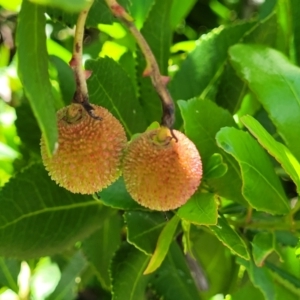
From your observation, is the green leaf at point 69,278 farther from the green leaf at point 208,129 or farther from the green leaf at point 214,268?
the green leaf at point 208,129

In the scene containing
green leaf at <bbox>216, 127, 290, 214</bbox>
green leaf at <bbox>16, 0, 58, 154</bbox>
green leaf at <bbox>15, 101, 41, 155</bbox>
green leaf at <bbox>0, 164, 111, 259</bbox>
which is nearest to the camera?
green leaf at <bbox>16, 0, 58, 154</bbox>

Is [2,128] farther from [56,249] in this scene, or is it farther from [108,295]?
[108,295]

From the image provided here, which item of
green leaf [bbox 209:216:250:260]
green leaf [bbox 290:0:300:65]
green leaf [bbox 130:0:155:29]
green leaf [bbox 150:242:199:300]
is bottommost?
green leaf [bbox 150:242:199:300]

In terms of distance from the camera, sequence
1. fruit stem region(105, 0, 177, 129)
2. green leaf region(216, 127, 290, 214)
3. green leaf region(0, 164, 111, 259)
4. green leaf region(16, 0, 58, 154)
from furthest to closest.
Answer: green leaf region(0, 164, 111, 259), green leaf region(216, 127, 290, 214), fruit stem region(105, 0, 177, 129), green leaf region(16, 0, 58, 154)

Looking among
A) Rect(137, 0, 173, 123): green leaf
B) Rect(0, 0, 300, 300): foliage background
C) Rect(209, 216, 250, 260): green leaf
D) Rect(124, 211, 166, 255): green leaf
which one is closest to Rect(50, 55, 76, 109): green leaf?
Rect(0, 0, 300, 300): foliage background

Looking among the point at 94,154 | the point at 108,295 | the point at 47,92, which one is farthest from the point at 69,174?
the point at 108,295

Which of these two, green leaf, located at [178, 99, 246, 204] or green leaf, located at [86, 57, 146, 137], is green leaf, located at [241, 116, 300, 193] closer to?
green leaf, located at [178, 99, 246, 204]

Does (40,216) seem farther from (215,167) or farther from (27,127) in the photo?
(215,167)
